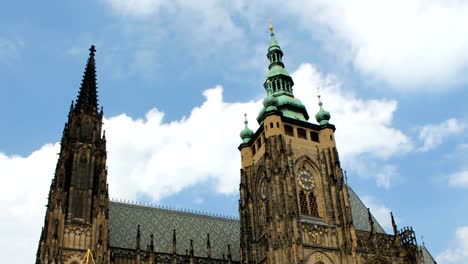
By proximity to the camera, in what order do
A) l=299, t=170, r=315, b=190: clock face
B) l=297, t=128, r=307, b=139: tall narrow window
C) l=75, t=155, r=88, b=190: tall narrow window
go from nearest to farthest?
1. l=75, t=155, r=88, b=190: tall narrow window
2. l=299, t=170, r=315, b=190: clock face
3. l=297, t=128, r=307, b=139: tall narrow window

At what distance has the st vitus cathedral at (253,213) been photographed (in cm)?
4609

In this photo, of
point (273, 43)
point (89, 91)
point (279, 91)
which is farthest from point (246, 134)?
point (89, 91)

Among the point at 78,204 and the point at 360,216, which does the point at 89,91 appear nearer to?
the point at 78,204

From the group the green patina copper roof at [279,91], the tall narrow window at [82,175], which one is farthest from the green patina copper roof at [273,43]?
the tall narrow window at [82,175]

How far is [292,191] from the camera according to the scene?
4950cm

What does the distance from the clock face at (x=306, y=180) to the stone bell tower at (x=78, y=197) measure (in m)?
16.8

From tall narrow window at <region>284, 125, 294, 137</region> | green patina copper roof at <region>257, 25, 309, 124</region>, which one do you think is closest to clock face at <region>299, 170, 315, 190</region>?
tall narrow window at <region>284, 125, 294, 137</region>

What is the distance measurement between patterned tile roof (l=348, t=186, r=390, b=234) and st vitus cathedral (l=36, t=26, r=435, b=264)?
0.59 ft

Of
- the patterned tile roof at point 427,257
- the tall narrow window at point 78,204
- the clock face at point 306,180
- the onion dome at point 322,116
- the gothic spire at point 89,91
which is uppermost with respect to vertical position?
the gothic spire at point 89,91

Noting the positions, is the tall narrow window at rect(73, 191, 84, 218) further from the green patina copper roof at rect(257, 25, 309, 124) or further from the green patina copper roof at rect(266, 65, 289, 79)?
the green patina copper roof at rect(266, 65, 289, 79)

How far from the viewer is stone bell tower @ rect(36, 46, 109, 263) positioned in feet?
144

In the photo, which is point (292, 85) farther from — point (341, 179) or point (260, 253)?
point (260, 253)

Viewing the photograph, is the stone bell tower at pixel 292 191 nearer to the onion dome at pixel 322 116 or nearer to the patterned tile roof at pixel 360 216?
the onion dome at pixel 322 116

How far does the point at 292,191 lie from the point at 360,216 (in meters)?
12.9
